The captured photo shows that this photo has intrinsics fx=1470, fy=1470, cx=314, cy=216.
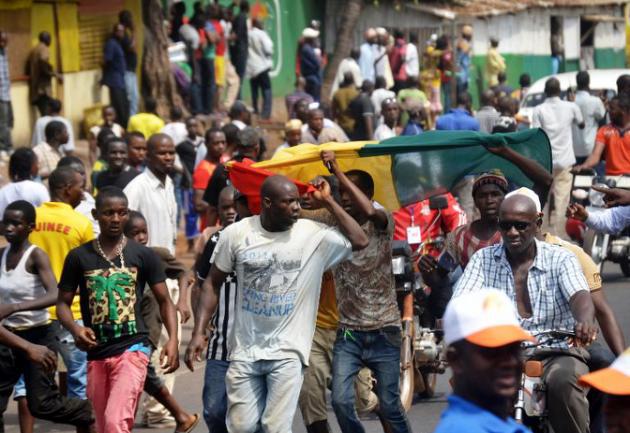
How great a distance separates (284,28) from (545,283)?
2464 centimetres

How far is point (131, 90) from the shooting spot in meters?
21.5

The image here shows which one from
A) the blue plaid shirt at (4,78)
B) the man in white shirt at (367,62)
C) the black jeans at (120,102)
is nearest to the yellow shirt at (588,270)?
the blue plaid shirt at (4,78)

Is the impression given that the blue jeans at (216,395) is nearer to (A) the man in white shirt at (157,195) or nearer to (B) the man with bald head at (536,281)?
(B) the man with bald head at (536,281)

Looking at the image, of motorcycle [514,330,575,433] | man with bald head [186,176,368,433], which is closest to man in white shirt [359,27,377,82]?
man with bald head [186,176,368,433]

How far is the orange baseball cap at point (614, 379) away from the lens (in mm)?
4078

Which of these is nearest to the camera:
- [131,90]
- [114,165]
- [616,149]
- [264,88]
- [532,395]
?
[532,395]

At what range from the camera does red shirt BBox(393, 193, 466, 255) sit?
36.2 feet

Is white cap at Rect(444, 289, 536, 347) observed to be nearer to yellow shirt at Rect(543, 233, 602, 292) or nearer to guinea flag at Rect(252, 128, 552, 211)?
yellow shirt at Rect(543, 233, 602, 292)

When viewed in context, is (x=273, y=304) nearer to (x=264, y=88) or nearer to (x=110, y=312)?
(x=110, y=312)

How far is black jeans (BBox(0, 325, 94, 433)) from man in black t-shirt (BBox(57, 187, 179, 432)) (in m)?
0.40

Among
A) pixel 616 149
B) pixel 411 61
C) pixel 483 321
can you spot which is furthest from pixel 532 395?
pixel 411 61

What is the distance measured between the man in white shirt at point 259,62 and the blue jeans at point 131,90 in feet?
14.7

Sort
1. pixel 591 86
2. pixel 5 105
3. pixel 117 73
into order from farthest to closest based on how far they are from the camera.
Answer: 1. pixel 591 86
2. pixel 117 73
3. pixel 5 105

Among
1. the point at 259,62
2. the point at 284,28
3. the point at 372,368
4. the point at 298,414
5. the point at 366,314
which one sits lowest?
the point at 298,414
